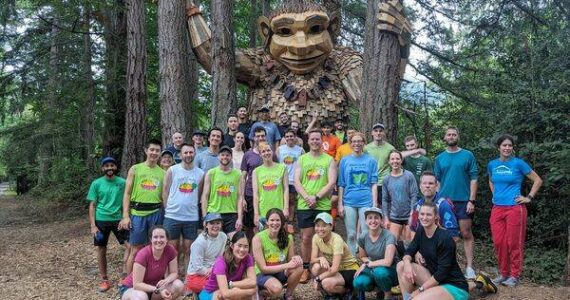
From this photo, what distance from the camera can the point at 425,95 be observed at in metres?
10.2

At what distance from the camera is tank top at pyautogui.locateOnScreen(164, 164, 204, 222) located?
5246 millimetres

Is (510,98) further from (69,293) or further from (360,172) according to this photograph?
(69,293)

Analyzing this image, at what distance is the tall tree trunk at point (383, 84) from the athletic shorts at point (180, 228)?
3.04m

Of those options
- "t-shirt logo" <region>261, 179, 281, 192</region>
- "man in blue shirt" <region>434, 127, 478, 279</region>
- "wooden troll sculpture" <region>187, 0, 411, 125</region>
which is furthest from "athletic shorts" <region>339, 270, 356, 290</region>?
"wooden troll sculpture" <region>187, 0, 411, 125</region>

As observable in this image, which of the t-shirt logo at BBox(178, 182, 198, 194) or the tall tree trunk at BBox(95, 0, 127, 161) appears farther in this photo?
the tall tree trunk at BBox(95, 0, 127, 161)

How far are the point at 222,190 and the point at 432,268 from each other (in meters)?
2.30

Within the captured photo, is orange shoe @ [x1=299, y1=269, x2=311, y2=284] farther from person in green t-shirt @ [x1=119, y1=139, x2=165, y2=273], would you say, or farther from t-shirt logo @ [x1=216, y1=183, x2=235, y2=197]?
person in green t-shirt @ [x1=119, y1=139, x2=165, y2=273]

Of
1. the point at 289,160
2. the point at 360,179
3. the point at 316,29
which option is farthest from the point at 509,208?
the point at 316,29

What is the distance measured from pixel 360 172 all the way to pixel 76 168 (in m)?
9.25

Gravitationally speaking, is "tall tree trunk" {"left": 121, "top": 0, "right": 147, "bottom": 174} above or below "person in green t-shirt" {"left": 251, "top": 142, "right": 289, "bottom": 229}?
above

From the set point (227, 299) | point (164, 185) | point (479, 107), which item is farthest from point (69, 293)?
point (479, 107)

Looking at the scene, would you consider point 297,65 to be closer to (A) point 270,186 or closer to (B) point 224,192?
(A) point 270,186

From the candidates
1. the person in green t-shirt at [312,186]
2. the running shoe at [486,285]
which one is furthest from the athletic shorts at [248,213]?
the running shoe at [486,285]

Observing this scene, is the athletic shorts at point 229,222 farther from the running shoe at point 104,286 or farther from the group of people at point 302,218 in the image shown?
the running shoe at point 104,286
